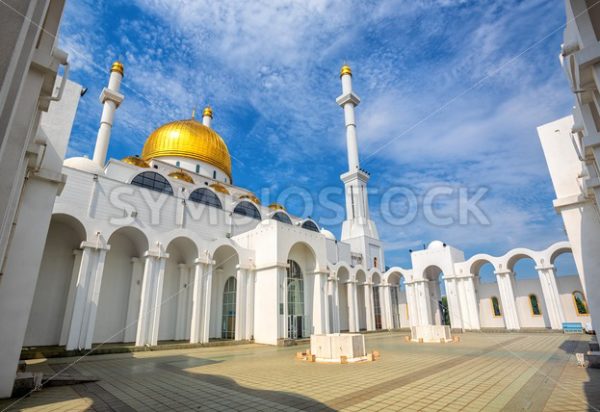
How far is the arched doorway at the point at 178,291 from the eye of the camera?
59.6ft

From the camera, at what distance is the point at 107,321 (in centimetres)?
1669

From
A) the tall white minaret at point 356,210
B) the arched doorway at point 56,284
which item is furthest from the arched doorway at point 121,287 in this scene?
the tall white minaret at point 356,210

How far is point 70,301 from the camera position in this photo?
576 inches

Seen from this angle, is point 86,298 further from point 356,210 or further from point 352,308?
point 356,210

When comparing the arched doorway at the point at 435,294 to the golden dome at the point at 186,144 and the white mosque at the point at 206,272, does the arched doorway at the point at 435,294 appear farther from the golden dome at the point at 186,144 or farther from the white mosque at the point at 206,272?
the golden dome at the point at 186,144

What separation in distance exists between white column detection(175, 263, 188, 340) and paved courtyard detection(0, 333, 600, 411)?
736 cm

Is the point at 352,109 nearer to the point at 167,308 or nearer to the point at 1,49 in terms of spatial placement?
the point at 167,308

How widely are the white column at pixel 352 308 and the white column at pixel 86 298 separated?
17.4 metres

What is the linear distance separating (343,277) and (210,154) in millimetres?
16622

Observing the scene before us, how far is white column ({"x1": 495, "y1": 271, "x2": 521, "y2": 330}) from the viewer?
76.7 feet

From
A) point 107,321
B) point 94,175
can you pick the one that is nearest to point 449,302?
point 107,321

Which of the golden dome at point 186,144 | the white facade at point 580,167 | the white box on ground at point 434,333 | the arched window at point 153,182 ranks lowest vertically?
the white box on ground at point 434,333

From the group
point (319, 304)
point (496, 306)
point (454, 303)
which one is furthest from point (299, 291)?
point (496, 306)

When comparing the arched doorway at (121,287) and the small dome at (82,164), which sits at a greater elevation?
the small dome at (82,164)
